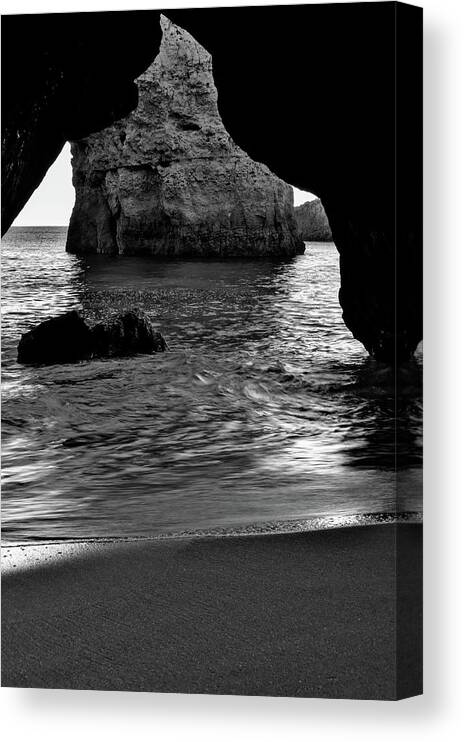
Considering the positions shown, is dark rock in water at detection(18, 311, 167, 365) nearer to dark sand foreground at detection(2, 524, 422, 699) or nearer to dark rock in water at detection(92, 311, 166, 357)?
dark rock in water at detection(92, 311, 166, 357)

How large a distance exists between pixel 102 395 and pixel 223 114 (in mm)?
1329

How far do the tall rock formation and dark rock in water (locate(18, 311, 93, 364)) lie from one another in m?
0.34

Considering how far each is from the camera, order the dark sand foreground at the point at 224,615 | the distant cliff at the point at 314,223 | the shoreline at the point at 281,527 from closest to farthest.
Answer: the dark sand foreground at the point at 224,615 → the shoreline at the point at 281,527 → the distant cliff at the point at 314,223

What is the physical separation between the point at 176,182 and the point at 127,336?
2.40 feet

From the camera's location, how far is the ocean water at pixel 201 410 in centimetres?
455

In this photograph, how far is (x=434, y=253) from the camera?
4480mm

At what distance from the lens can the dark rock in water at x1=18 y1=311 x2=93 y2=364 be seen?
486cm

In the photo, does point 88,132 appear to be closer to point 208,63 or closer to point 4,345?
point 208,63

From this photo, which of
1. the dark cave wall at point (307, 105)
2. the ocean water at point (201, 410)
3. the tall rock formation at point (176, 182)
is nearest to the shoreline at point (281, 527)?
the ocean water at point (201, 410)

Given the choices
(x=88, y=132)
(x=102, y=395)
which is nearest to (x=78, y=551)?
(x=102, y=395)

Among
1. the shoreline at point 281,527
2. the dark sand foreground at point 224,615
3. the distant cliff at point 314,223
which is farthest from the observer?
the distant cliff at point 314,223

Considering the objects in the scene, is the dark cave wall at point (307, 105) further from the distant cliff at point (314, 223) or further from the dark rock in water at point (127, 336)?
the dark rock in water at point (127, 336)

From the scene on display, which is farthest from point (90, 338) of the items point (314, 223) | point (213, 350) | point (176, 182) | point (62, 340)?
point (314, 223)

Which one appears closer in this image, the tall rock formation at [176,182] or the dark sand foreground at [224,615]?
the dark sand foreground at [224,615]
